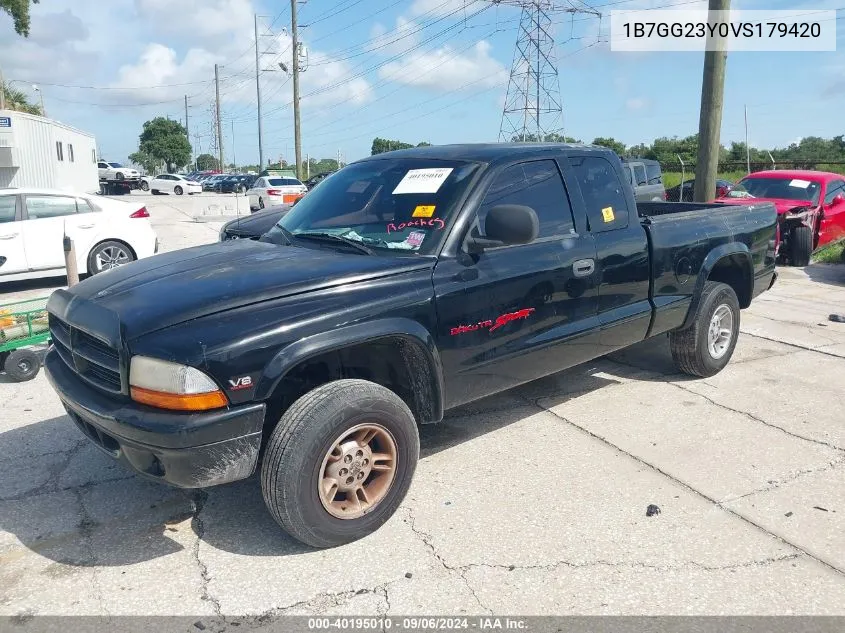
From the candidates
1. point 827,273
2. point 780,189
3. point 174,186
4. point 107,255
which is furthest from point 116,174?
point 827,273

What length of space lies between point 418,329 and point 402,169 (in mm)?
1293

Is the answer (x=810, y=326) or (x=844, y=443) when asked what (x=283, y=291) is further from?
(x=810, y=326)

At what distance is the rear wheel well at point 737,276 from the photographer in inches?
233

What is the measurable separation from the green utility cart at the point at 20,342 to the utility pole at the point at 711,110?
892 cm

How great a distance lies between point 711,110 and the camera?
33.6 ft

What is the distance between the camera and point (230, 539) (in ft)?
11.5

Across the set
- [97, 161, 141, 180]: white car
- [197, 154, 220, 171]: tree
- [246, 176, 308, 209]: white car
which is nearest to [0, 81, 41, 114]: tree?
[97, 161, 141, 180]: white car

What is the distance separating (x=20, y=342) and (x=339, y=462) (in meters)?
3.98

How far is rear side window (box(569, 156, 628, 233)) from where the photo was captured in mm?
4602

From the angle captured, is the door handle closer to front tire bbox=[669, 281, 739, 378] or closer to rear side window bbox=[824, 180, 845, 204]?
front tire bbox=[669, 281, 739, 378]

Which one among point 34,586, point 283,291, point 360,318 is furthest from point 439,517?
point 34,586

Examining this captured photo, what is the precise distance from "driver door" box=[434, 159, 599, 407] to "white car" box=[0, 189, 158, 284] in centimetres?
702

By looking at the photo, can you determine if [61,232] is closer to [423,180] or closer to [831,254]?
[423,180]

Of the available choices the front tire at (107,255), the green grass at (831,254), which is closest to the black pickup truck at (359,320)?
the front tire at (107,255)
